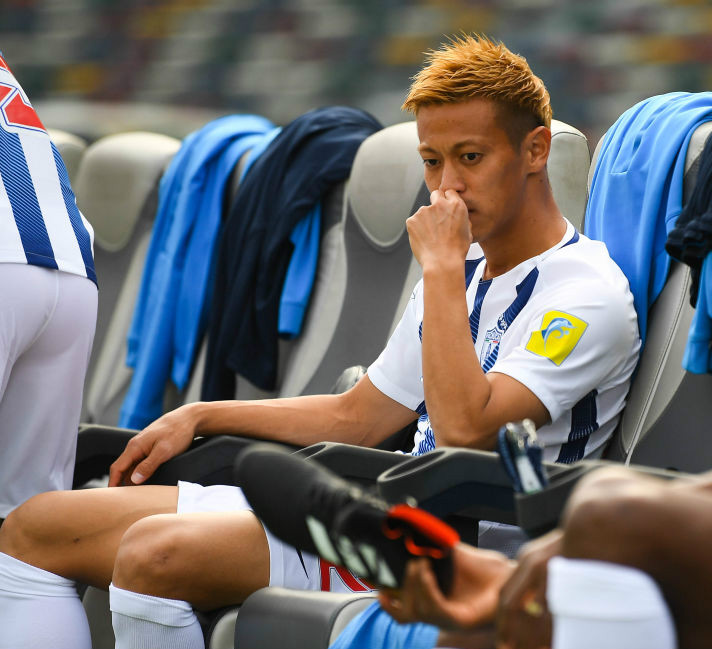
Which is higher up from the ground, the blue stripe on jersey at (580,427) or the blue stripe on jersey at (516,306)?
the blue stripe on jersey at (516,306)

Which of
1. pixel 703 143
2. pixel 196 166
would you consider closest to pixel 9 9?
pixel 196 166

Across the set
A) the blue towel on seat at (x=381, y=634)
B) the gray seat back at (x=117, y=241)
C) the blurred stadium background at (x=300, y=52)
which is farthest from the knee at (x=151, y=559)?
the gray seat back at (x=117, y=241)

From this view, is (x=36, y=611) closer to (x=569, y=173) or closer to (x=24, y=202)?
(x=24, y=202)

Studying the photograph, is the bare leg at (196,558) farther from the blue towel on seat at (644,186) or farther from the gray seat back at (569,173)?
the gray seat back at (569,173)

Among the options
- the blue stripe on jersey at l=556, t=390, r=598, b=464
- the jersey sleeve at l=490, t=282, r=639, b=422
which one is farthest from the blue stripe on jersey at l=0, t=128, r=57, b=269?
the blue stripe on jersey at l=556, t=390, r=598, b=464

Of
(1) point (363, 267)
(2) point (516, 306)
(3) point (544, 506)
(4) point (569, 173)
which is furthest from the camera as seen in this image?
(1) point (363, 267)

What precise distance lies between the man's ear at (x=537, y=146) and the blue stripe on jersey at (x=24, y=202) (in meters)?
0.68

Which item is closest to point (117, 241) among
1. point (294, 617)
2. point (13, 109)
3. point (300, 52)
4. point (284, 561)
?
point (300, 52)

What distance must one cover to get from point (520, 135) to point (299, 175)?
3.34 ft

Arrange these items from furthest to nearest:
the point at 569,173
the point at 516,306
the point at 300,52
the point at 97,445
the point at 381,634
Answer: the point at 300,52, the point at 569,173, the point at 97,445, the point at 516,306, the point at 381,634

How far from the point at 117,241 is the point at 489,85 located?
5.82ft

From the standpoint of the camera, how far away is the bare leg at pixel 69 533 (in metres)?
1.44

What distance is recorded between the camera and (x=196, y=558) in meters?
1.29

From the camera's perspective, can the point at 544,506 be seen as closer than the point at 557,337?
Yes
